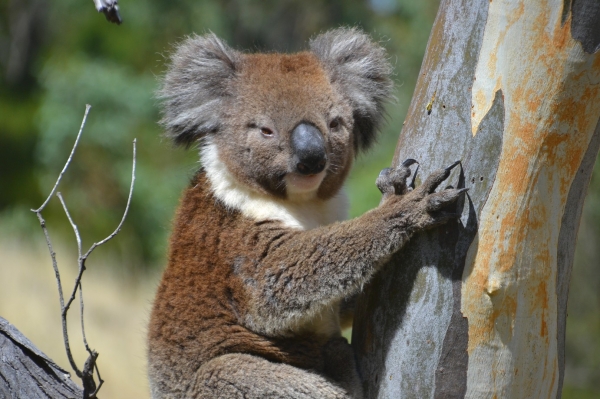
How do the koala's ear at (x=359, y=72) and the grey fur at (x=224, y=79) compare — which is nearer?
the grey fur at (x=224, y=79)

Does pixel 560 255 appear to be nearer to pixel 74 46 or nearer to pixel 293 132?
pixel 293 132

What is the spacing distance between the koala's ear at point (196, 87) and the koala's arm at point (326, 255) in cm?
71

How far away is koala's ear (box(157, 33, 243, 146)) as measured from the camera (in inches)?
135

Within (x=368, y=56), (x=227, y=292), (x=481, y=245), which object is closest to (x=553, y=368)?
(x=481, y=245)

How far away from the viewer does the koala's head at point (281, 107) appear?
3215 mm

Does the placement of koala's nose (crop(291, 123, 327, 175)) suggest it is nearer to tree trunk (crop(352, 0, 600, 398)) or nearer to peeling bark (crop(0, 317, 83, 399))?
tree trunk (crop(352, 0, 600, 398))

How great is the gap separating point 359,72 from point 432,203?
1411 mm

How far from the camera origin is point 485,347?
2.31 meters

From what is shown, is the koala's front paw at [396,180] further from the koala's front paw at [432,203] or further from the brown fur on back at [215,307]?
the brown fur on back at [215,307]

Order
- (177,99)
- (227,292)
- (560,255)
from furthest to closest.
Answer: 1. (177,99)
2. (227,292)
3. (560,255)

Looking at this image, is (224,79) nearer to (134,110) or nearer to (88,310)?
(88,310)

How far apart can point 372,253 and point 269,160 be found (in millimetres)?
815

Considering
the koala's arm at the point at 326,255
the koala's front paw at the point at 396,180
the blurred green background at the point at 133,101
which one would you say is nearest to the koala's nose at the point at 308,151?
the koala's arm at the point at 326,255

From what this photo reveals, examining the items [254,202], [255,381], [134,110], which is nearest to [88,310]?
[134,110]
